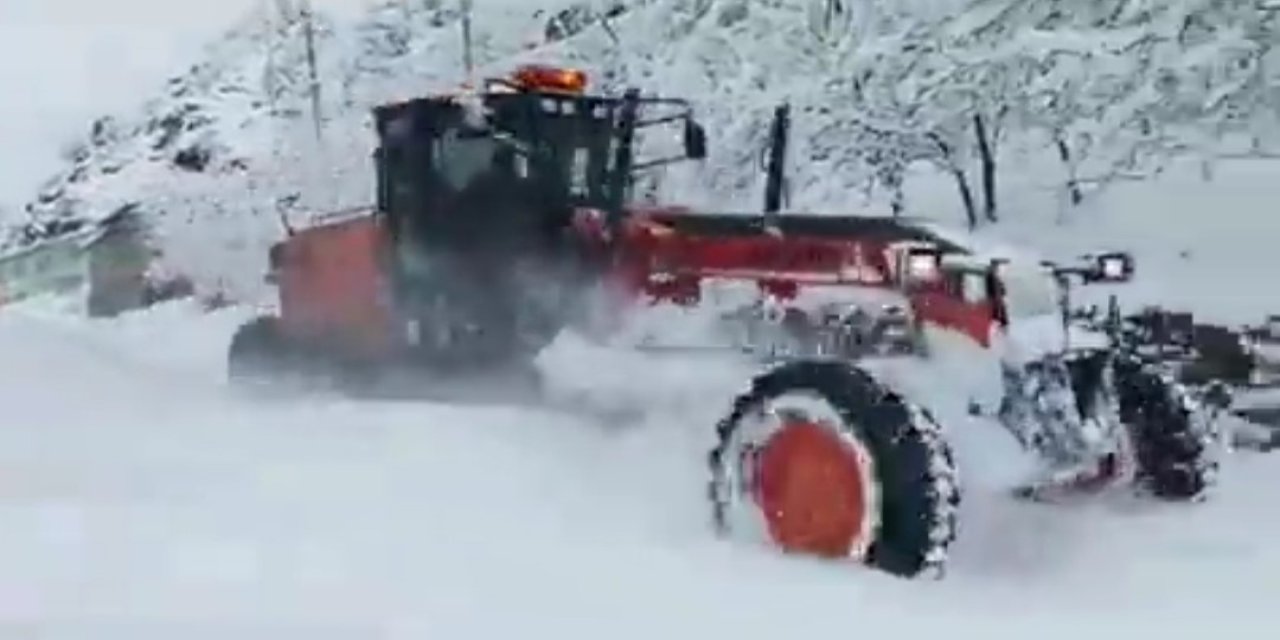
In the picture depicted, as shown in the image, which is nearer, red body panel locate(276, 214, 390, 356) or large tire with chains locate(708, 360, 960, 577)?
large tire with chains locate(708, 360, 960, 577)

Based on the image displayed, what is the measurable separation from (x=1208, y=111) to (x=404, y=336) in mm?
637

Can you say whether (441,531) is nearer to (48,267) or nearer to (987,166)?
(48,267)

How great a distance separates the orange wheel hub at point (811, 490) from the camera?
4.74ft

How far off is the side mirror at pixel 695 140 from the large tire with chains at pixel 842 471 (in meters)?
0.18

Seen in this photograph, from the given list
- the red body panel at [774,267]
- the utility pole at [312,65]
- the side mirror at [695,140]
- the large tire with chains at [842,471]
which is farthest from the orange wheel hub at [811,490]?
the utility pole at [312,65]

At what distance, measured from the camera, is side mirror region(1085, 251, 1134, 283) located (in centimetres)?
145

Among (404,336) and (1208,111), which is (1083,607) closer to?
(1208,111)

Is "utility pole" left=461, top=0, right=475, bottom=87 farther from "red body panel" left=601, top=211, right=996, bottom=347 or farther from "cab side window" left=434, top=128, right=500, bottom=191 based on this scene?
"red body panel" left=601, top=211, right=996, bottom=347

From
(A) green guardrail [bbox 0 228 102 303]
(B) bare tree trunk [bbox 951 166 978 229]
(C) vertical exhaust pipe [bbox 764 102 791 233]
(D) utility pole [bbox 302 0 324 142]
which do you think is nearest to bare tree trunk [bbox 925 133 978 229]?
(B) bare tree trunk [bbox 951 166 978 229]

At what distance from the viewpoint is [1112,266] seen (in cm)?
145

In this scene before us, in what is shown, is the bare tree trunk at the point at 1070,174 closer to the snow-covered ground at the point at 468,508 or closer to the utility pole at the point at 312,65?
the snow-covered ground at the point at 468,508

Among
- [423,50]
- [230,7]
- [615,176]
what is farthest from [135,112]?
[615,176]

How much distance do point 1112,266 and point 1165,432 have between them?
0.46 feet

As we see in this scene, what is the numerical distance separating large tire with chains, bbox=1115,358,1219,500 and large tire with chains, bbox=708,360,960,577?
181 mm
